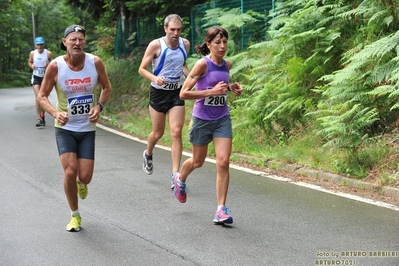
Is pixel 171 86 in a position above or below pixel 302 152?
above

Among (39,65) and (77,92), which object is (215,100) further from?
(39,65)

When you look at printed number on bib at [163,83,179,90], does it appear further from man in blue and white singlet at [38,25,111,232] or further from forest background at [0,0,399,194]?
forest background at [0,0,399,194]

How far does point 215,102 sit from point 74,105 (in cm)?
148

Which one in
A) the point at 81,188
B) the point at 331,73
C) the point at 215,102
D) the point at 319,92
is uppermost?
the point at 215,102

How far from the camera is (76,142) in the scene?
6.93 meters

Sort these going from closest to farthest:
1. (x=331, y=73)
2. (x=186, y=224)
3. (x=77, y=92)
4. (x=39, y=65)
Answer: (x=77, y=92)
(x=186, y=224)
(x=331, y=73)
(x=39, y=65)

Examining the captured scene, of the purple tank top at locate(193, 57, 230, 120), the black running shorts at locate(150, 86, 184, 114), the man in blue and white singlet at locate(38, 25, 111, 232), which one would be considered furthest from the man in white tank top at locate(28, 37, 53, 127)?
the purple tank top at locate(193, 57, 230, 120)

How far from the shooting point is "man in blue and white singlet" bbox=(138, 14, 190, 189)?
874 cm

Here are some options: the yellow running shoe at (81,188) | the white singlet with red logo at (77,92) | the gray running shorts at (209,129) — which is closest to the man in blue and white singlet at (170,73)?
the gray running shorts at (209,129)

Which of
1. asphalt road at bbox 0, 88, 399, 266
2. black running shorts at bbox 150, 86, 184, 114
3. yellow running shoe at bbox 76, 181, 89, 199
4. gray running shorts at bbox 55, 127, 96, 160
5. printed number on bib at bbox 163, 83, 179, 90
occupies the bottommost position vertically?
asphalt road at bbox 0, 88, 399, 266

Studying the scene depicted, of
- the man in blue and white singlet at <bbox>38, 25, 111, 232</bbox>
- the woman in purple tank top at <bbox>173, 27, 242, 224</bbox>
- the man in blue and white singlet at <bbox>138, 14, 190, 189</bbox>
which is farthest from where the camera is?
the man in blue and white singlet at <bbox>138, 14, 190, 189</bbox>

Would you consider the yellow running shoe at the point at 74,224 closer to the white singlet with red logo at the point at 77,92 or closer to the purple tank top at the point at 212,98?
the white singlet with red logo at the point at 77,92

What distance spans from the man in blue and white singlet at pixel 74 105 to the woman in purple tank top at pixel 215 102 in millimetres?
1008

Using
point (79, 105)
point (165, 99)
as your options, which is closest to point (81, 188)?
point (79, 105)
